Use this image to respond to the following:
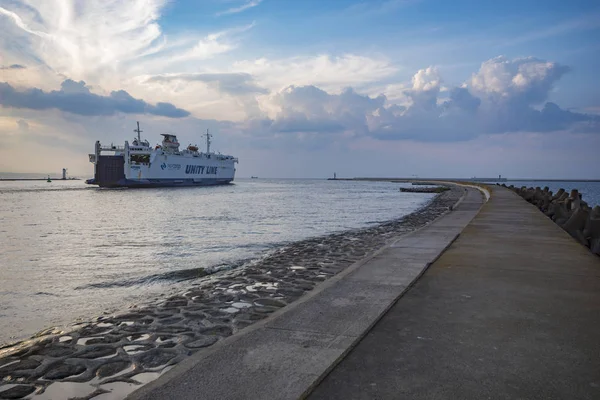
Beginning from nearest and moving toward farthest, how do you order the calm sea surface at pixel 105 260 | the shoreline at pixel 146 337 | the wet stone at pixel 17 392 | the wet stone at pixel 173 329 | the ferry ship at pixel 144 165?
the wet stone at pixel 17 392, the shoreline at pixel 146 337, the wet stone at pixel 173 329, the calm sea surface at pixel 105 260, the ferry ship at pixel 144 165

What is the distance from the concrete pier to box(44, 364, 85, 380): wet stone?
4.16 ft

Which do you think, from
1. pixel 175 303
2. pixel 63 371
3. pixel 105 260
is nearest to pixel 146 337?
pixel 63 371

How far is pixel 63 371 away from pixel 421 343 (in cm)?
332

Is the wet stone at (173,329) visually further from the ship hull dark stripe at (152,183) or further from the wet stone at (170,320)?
the ship hull dark stripe at (152,183)

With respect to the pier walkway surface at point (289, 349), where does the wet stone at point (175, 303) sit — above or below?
below

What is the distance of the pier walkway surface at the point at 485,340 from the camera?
305 cm

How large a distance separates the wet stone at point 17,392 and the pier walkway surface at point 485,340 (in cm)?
252

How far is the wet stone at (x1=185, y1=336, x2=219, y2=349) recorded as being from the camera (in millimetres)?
4692

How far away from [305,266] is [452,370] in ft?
21.1

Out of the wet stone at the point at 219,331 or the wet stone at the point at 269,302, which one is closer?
the wet stone at the point at 219,331

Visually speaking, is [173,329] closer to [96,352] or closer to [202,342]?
[202,342]

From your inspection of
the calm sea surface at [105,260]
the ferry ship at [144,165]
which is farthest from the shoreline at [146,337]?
the ferry ship at [144,165]

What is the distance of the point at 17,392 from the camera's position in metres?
3.70

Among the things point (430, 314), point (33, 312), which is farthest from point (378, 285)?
point (33, 312)
